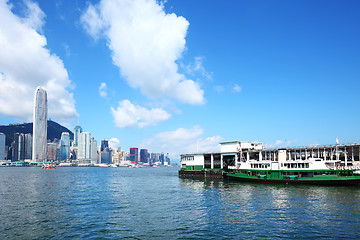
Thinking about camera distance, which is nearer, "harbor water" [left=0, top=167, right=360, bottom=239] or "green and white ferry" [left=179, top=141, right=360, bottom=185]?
"harbor water" [left=0, top=167, right=360, bottom=239]

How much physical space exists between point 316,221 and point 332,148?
49256 mm

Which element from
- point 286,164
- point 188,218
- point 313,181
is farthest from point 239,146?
point 188,218

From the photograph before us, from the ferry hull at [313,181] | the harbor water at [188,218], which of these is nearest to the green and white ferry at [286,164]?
the ferry hull at [313,181]

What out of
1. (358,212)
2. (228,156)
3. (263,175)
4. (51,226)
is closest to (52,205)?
(51,226)

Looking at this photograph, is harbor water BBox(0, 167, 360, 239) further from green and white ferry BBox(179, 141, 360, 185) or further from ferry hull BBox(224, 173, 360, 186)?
green and white ferry BBox(179, 141, 360, 185)

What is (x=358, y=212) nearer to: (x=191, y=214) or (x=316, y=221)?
(x=316, y=221)

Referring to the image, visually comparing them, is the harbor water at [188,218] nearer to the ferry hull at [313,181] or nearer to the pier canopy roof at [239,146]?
the ferry hull at [313,181]

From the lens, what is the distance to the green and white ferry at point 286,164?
66.5 metres

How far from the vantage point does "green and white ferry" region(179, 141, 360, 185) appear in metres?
66.5

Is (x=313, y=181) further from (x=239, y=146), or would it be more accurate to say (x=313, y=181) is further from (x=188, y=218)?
(x=188, y=218)

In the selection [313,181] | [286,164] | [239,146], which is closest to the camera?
[313,181]

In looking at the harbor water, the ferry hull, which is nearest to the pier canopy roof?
the ferry hull

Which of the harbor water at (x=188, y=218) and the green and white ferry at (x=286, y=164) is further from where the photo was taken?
the green and white ferry at (x=286, y=164)

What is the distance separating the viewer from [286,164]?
2982 inches
